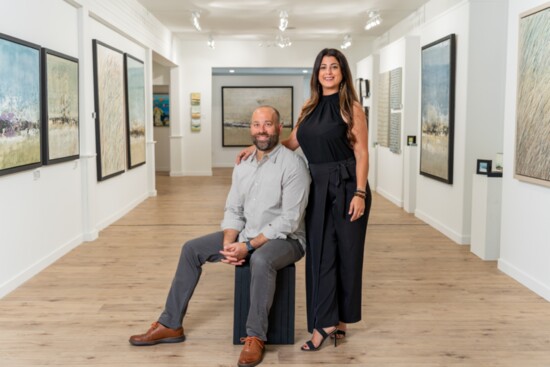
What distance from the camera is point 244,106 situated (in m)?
17.9

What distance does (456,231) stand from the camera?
6.95 metres

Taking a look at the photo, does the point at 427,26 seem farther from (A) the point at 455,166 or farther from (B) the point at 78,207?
(B) the point at 78,207

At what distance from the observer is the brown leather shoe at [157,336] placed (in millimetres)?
3668

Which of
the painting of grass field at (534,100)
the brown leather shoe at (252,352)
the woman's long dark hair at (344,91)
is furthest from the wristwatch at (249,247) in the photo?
the painting of grass field at (534,100)

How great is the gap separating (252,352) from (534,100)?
2.87 metres

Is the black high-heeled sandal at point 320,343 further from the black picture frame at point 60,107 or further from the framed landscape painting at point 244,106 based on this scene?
the framed landscape painting at point 244,106

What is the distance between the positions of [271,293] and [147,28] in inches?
301

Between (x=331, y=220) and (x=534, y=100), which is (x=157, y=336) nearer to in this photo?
(x=331, y=220)

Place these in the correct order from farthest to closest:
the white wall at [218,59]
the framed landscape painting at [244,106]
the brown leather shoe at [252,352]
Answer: the framed landscape painting at [244,106] → the white wall at [218,59] → the brown leather shoe at [252,352]

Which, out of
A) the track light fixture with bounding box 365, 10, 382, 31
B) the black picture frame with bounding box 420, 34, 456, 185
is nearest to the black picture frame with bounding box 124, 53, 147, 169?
the track light fixture with bounding box 365, 10, 382, 31

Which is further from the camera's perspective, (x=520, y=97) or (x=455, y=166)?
(x=455, y=166)

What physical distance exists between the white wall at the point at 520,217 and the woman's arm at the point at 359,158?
1873mm

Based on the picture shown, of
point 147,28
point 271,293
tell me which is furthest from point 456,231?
point 147,28

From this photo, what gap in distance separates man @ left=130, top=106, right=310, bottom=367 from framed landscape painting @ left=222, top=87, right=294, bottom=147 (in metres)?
14.2
